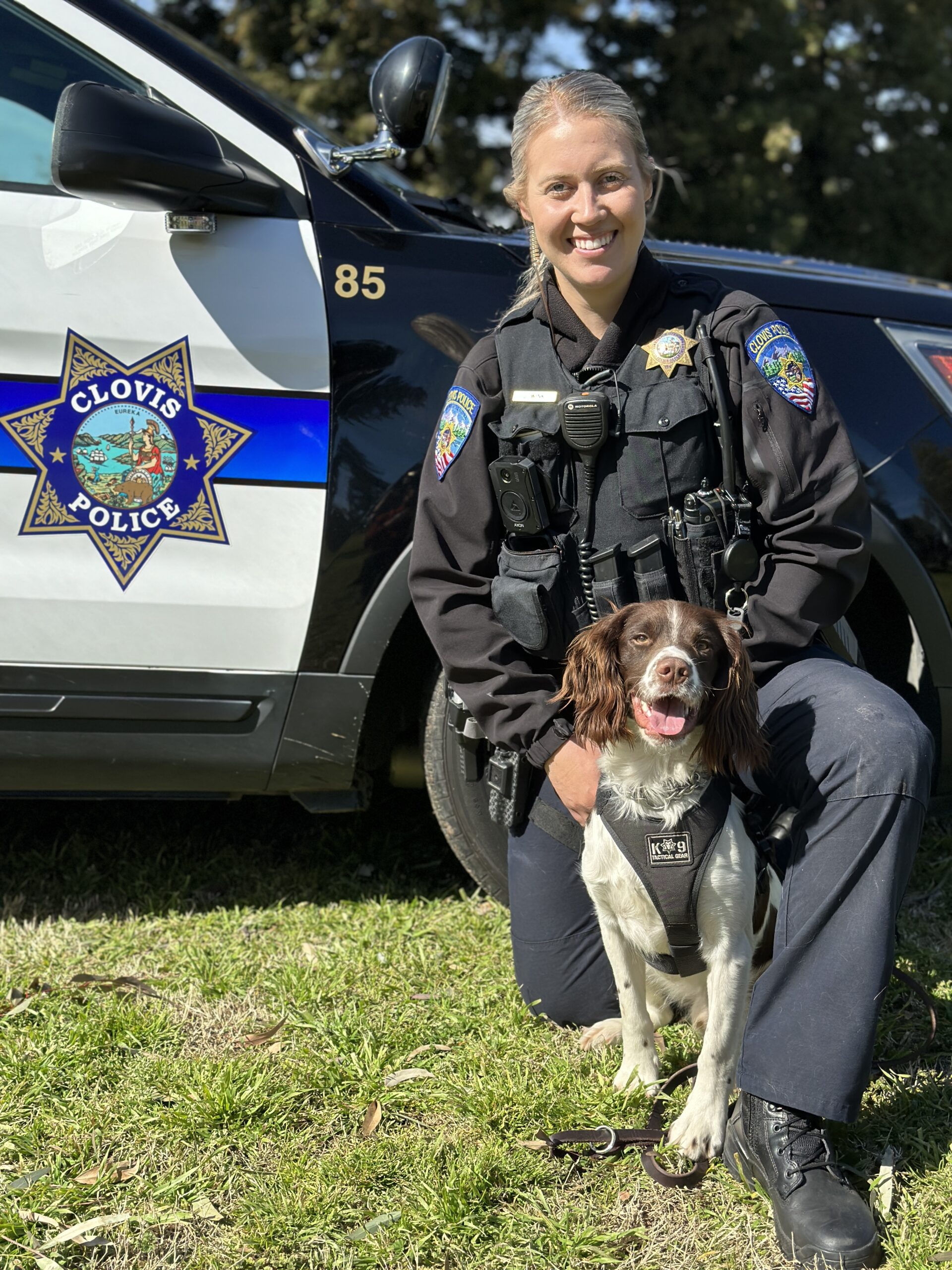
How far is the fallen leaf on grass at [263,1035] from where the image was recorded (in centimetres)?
257

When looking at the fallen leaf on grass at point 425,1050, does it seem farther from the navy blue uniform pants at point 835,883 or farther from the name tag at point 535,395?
the name tag at point 535,395

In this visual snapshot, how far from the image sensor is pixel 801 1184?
199 cm

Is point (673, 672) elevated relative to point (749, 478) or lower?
lower

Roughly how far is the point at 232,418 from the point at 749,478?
1169 millimetres

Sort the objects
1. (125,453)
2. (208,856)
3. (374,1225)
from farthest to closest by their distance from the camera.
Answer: (208,856) → (125,453) → (374,1225)

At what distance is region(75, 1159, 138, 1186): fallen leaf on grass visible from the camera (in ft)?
6.91

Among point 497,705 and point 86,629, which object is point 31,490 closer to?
point 86,629

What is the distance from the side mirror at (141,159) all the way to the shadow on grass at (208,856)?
5.90 ft

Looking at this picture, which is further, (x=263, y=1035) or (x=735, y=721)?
(x=263, y=1035)

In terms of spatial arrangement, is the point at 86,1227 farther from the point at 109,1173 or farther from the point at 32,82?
the point at 32,82

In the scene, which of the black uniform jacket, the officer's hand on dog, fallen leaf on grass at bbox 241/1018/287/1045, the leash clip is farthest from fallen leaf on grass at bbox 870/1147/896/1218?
fallen leaf on grass at bbox 241/1018/287/1045

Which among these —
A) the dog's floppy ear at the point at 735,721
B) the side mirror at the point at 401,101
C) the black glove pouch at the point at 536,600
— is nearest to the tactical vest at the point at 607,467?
the black glove pouch at the point at 536,600

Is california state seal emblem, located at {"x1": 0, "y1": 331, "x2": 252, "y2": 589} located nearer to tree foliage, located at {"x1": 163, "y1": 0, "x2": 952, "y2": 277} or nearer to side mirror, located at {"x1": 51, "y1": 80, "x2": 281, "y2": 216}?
side mirror, located at {"x1": 51, "y1": 80, "x2": 281, "y2": 216}

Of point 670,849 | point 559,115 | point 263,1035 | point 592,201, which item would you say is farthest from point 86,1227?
point 559,115
